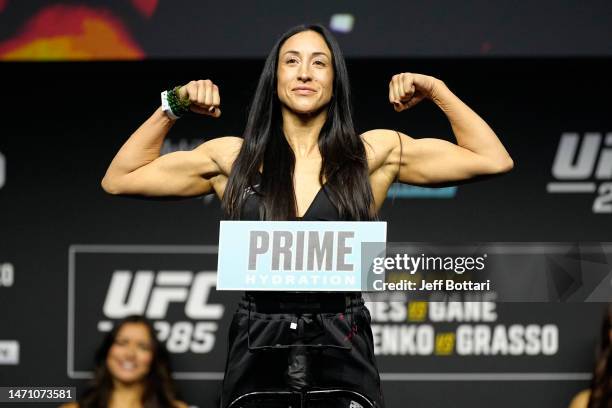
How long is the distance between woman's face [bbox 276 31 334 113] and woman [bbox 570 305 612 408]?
2349 mm

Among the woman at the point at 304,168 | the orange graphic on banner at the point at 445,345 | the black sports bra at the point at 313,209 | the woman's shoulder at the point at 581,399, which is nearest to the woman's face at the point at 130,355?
the orange graphic on banner at the point at 445,345

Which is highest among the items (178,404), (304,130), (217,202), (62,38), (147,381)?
(62,38)

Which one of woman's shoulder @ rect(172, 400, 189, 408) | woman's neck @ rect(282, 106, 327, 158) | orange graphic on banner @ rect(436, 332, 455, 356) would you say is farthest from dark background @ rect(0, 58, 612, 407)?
woman's neck @ rect(282, 106, 327, 158)

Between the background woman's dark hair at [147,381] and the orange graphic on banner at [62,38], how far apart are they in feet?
4.09

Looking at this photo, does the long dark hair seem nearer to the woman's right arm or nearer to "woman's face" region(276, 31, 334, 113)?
"woman's face" region(276, 31, 334, 113)

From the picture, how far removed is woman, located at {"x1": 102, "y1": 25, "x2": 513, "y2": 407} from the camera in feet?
6.88

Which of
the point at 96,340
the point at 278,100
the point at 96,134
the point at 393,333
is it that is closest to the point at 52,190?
the point at 96,134

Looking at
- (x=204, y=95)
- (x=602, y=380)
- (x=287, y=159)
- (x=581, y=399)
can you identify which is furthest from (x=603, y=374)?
(x=204, y=95)

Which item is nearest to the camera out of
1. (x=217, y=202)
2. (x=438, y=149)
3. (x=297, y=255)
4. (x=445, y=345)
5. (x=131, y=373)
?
(x=297, y=255)

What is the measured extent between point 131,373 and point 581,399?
203 centimetres

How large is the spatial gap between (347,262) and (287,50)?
569mm

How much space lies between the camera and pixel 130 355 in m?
4.39

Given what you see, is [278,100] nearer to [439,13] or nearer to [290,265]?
[290,265]

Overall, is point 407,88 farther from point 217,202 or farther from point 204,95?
point 217,202
